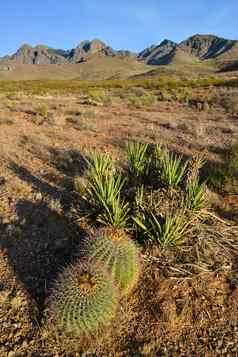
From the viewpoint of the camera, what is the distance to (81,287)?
3.15 m

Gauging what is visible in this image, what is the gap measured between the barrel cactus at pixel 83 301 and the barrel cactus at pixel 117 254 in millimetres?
283

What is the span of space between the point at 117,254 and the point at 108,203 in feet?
3.94

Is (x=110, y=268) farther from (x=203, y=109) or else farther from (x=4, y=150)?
(x=203, y=109)

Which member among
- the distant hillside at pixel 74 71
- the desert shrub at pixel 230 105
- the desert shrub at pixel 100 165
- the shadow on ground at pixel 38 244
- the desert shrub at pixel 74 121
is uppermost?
the desert shrub at pixel 100 165

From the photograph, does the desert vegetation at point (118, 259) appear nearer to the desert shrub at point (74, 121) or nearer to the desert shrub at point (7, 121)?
the desert shrub at point (7, 121)

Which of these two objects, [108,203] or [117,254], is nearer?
[117,254]

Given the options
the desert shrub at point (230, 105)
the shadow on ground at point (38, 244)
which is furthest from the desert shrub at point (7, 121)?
the desert shrub at point (230, 105)

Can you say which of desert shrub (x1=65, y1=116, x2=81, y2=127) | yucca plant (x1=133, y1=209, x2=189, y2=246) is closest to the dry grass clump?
yucca plant (x1=133, y1=209, x2=189, y2=246)

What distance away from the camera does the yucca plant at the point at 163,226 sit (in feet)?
14.1

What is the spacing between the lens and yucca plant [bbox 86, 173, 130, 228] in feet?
15.1

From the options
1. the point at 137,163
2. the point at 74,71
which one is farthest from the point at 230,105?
the point at 74,71

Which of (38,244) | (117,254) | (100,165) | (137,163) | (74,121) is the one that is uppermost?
(100,165)

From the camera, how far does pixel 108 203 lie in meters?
4.77

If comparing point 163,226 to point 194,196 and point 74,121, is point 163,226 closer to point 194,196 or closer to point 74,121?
point 194,196
